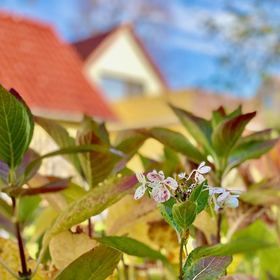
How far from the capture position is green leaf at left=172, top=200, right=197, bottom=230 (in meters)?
0.41

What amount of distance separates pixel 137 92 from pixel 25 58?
780 cm

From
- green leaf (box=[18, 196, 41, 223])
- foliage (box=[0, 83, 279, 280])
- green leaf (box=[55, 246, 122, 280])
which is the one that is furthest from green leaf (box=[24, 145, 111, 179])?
green leaf (box=[18, 196, 41, 223])

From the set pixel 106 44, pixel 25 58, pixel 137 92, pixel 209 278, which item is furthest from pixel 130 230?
pixel 137 92

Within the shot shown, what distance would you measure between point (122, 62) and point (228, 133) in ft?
45.7

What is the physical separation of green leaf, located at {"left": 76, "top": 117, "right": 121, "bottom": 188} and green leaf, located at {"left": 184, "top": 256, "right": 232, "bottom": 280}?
17 centimetres

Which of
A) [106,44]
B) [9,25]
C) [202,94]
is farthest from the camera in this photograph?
[106,44]

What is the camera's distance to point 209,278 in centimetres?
45

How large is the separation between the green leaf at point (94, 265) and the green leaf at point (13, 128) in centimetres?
9

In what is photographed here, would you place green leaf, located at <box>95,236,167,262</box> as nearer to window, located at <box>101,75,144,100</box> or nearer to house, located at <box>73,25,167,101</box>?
house, located at <box>73,25,167,101</box>

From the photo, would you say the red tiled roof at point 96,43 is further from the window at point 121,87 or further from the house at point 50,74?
the house at point 50,74

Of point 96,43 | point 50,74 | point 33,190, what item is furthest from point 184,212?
point 96,43

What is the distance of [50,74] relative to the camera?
352 inches

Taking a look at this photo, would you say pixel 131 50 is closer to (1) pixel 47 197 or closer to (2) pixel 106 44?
(2) pixel 106 44

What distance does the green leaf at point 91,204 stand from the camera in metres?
0.50
